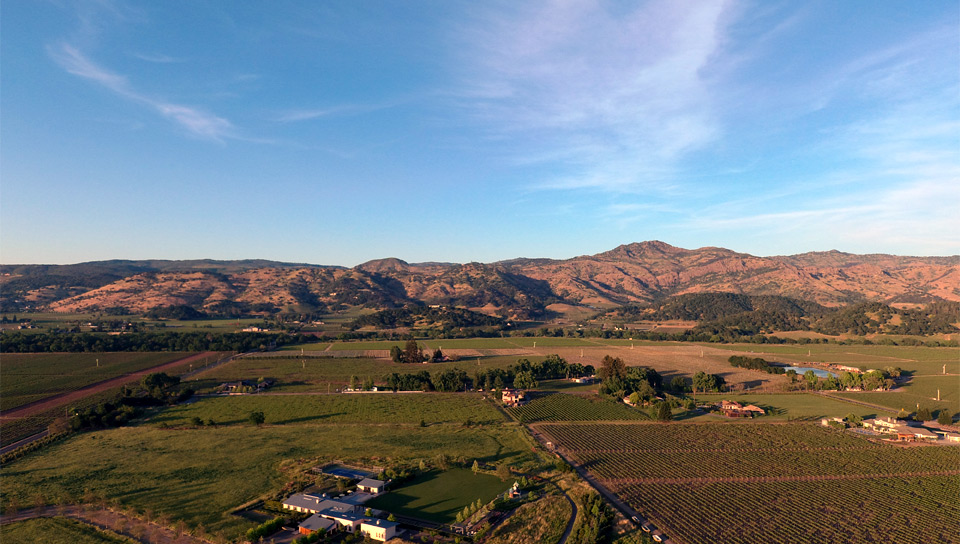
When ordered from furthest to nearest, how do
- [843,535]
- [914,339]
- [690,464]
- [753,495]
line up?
[914,339], [690,464], [753,495], [843,535]

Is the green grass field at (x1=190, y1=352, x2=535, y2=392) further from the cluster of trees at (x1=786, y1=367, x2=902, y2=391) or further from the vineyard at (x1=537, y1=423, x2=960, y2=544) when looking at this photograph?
the cluster of trees at (x1=786, y1=367, x2=902, y2=391)

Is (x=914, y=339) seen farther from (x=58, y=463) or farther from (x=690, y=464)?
(x=58, y=463)

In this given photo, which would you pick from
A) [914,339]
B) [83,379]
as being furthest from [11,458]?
[914,339]

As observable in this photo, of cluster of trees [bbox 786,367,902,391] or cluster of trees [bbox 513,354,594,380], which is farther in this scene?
cluster of trees [bbox 513,354,594,380]

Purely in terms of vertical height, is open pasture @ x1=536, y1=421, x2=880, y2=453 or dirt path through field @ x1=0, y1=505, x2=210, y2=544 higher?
open pasture @ x1=536, y1=421, x2=880, y2=453

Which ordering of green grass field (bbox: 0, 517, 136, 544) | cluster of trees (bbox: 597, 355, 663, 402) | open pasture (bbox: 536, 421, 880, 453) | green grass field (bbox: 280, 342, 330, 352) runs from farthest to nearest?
green grass field (bbox: 280, 342, 330, 352)
cluster of trees (bbox: 597, 355, 663, 402)
open pasture (bbox: 536, 421, 880, 453)
green grass field (bbox: 0, 517, 136, 544)

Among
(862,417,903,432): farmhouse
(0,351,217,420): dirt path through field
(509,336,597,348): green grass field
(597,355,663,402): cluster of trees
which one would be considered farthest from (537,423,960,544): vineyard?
(509,336,597,348): green grass field

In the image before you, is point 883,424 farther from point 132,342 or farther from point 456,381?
point 132,342

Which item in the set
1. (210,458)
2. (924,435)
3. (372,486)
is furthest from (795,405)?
(210,458)
